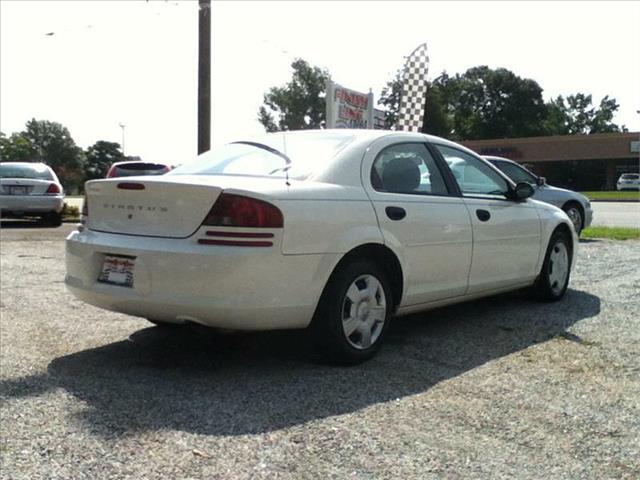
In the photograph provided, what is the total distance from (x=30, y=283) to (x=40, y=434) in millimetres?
4661

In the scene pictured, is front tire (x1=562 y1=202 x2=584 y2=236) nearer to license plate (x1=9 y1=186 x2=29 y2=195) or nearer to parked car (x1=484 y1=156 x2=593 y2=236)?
parked car (x1=484 y1=156 x2=593 y2=236)

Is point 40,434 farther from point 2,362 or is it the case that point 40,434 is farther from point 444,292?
point 444,292

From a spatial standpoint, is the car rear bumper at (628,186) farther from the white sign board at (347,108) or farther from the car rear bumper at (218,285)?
the car rear bumper at (218,285)

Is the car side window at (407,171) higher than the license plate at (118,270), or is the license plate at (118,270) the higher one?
the car side window at (407,171)

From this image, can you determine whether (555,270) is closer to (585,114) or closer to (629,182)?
(629,182)

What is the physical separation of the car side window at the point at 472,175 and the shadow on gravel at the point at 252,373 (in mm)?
1024

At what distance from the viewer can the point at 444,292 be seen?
5.27 meters

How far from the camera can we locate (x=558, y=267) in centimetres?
661

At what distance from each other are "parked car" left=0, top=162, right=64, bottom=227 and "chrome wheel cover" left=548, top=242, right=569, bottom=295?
1146 cm

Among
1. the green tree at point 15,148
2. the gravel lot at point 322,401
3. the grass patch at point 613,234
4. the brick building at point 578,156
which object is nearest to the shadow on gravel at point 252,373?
the gravel lot at point 322,401

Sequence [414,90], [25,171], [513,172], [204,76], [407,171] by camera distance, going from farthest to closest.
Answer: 1. [25,171]
2. [414,90]
3. [204,76]
4. [513,172]
5. [407,171]

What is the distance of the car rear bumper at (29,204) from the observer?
14797 millimetres

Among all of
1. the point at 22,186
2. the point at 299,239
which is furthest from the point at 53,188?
the point at 299,239

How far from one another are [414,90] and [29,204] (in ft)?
26.6
